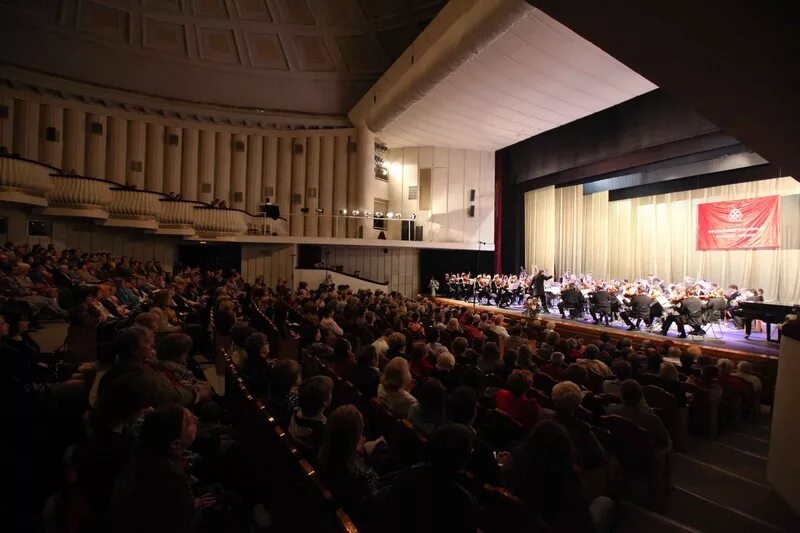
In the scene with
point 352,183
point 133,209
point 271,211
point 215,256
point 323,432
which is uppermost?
point 352,183

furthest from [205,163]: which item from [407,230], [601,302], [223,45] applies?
[601,302]

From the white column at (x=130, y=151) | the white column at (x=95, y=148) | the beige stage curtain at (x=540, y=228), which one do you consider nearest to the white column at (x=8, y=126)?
the white column at (x=95, y=148)

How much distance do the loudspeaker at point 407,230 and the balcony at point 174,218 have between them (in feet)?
27.0

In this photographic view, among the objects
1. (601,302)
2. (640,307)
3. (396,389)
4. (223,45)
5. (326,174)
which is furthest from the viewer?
(326,174)

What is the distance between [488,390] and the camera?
144 inches

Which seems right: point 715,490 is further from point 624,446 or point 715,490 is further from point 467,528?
point 467,528

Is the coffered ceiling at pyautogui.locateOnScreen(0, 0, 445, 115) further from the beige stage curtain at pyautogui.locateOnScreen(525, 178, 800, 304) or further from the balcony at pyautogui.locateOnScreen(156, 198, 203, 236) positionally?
the beige stage curtain at pyautogui.locateOnScreen(525, 178, 800, 304)

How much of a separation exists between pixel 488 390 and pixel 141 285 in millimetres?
7236

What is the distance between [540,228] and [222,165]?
12.3m

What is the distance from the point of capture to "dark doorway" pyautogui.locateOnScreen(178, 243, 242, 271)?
16.3m

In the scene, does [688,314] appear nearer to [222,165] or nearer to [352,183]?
[352,183]

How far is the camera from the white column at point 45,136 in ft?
43.9

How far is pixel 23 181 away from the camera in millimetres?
9398

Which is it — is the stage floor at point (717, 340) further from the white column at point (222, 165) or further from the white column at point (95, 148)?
the white column at point (95, 148)
